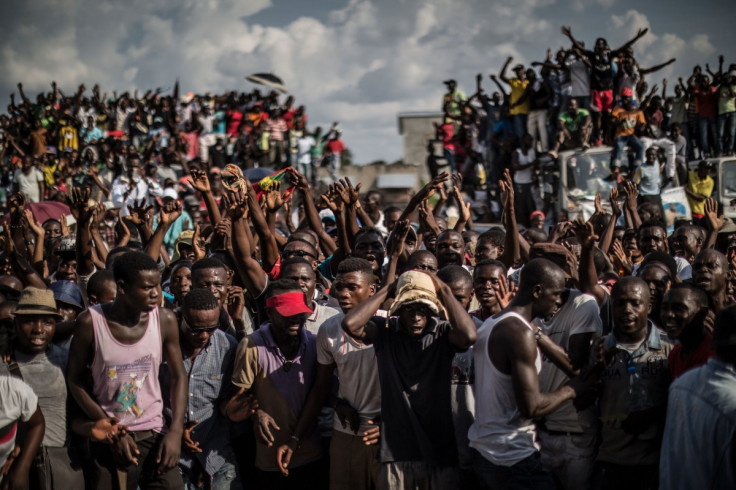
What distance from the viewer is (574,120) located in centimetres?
1409

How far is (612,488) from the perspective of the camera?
13.7 feet

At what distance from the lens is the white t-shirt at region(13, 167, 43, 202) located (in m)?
15.9

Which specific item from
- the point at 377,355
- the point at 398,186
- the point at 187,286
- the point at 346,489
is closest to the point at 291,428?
the point at 346,489

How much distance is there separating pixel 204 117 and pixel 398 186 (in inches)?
370

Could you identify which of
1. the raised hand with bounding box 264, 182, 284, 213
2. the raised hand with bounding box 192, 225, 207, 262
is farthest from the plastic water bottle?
the raised hand with bounding box 192, 225, 207, 262

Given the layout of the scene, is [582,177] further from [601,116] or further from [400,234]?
[400,234]

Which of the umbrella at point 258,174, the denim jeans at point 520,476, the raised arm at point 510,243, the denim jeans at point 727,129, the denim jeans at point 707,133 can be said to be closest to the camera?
the denim jeans at point 520,476

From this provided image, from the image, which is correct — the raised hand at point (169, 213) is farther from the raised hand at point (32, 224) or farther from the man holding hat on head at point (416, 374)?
the man holding hat on head at point (416, 374)

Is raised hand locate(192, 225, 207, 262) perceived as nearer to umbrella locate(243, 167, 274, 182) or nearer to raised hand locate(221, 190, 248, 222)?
raised hand locate(221, 190, 248, 222)

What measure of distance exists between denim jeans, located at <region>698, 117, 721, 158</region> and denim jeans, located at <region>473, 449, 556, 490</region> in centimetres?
1288

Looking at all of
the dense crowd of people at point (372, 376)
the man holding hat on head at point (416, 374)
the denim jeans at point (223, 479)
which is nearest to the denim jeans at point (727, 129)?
the dense crowd of people at point (372, 376)

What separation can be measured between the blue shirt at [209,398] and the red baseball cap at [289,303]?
0.50 metres

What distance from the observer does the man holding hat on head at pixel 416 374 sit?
13.4 ft

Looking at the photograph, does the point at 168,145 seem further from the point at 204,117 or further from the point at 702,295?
the point at 702,295
